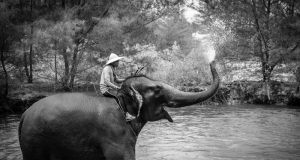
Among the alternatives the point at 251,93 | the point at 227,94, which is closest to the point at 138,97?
the point at 227,94

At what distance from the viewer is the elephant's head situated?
454cm

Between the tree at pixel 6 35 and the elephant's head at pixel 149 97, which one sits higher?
the tree at pixel 6 35

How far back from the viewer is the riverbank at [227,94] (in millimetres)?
16484

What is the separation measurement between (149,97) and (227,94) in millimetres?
15977

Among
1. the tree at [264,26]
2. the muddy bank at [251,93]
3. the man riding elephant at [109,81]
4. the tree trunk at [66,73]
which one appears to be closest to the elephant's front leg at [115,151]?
the man riding elephant at [109,81]

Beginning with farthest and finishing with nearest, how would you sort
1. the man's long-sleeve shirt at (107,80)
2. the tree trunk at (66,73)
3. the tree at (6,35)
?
the tree trunk at (66,73) → the tree at (6,35) → the man's long-sleeve shirt at (107,80)

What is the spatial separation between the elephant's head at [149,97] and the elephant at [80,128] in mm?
14

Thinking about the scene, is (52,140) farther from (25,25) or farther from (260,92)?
(260,92)

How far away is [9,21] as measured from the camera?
16734 mm

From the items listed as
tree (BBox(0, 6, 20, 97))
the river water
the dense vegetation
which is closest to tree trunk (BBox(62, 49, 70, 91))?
the dense vegetation

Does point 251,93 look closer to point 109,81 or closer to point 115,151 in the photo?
point 109,81

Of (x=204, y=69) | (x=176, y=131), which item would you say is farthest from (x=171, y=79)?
(x=176, y=131)

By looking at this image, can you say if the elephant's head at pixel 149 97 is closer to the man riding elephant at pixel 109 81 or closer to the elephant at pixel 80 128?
the elephant at pixel 80 128

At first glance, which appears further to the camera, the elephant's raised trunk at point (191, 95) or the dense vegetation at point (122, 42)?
the dense vegetation at point (122, 42)
